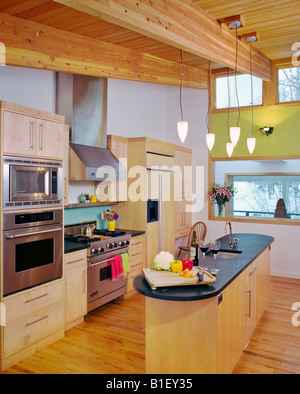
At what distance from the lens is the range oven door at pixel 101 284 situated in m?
4.32

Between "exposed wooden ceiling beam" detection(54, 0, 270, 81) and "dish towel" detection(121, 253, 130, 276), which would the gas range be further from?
"exposed wooden ceiling beam" detection(54, 0, 270, 81)

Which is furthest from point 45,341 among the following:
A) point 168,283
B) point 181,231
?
point 181,231

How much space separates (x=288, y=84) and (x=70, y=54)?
14.0 feet

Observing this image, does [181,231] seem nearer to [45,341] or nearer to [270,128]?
[270,128]

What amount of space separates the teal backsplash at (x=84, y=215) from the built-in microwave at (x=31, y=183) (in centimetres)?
110

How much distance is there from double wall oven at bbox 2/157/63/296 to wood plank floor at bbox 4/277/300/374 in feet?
2.36

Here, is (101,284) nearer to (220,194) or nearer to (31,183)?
(31,183)

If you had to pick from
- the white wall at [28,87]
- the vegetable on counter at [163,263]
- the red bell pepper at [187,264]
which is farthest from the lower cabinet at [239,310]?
the white wall at [28,87]

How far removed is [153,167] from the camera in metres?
5.54

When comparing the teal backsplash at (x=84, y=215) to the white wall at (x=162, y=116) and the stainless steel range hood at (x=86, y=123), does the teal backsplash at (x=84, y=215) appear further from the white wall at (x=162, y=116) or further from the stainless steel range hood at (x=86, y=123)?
the white wall at (x=162, y=116)

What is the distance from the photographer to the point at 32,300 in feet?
11.2

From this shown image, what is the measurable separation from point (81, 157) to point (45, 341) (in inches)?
86.9

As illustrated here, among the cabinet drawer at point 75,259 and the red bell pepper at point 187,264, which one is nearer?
the red bell pepper at point 187,264
